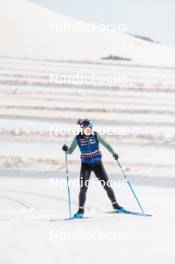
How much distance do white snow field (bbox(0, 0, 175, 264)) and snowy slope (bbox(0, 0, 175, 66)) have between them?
7805 mm

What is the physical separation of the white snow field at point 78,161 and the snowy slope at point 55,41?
7.81 metres

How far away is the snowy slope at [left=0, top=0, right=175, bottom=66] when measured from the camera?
34.3 m

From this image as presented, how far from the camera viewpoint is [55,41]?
3822 centimetres

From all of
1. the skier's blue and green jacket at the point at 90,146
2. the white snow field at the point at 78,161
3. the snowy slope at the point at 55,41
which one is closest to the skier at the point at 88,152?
the skier's blue and green jacket at the point at 90,146

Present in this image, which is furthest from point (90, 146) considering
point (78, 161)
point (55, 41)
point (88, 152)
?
point (55, 41)

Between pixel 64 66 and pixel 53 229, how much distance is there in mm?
16449

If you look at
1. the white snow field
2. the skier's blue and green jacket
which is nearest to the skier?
the skier's blue and green jacket

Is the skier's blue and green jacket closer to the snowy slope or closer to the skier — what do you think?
the skier

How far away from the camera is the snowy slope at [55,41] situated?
3431 centimetres

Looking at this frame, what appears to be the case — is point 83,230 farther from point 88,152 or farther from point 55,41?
point 55,41

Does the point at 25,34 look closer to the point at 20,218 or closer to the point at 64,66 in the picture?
the point at 64,66

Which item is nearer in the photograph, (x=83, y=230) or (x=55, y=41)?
(x=83, y=230)

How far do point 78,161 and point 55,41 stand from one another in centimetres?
2517

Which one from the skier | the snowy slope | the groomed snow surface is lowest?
the groomed snow surface
